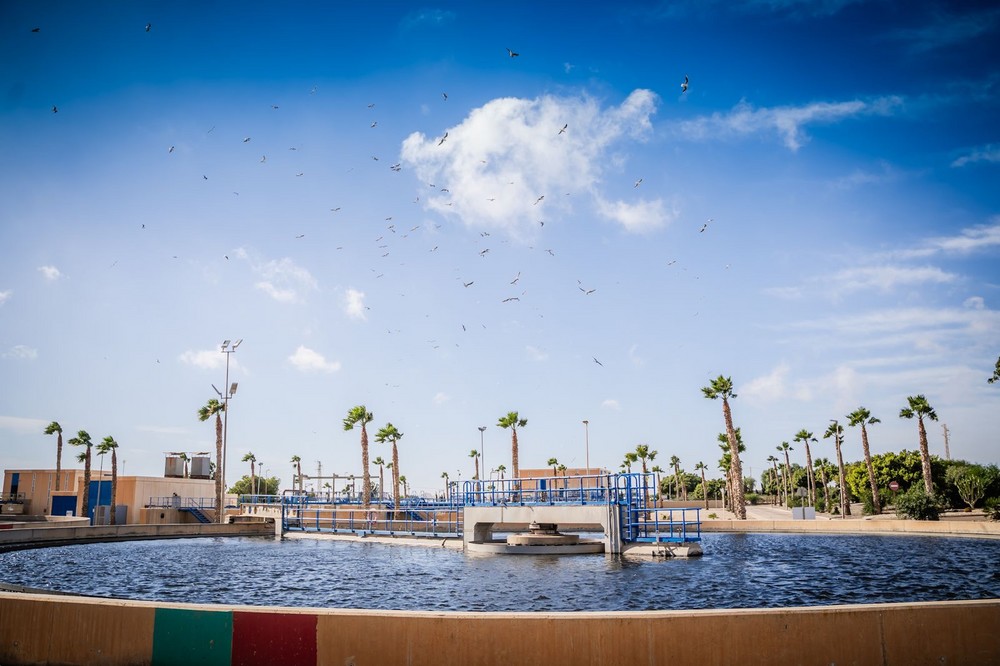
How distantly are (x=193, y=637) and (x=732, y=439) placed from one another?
183 feet

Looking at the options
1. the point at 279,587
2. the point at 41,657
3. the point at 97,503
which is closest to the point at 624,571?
the point at 279,587

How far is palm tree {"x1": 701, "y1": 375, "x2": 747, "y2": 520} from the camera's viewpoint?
191 ft

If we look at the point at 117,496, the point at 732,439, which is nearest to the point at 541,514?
the point at 732,439

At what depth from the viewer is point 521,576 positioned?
24.3 meters

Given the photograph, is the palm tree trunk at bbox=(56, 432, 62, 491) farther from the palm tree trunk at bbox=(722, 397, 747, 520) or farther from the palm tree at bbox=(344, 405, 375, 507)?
the palm tree trunk at bbox=(722, 397, 747, 520)

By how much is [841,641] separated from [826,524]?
151 ft

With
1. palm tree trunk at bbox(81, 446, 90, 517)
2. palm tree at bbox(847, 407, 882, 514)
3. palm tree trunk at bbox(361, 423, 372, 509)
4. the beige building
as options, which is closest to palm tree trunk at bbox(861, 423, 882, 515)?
palm tree at bbox(847, 407, 882, 514)

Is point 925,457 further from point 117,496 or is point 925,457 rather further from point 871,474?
point 117,496

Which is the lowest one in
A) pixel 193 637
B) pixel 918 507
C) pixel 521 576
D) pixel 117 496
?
pixel 521 576

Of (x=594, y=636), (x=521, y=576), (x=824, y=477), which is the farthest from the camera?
(x=824, y=477)

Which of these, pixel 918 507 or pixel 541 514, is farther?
pixel 918 507

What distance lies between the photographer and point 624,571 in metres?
25.5

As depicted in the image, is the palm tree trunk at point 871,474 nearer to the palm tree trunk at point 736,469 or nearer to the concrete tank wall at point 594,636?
the palm tree trunk at point 736,469

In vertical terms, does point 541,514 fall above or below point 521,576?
above
